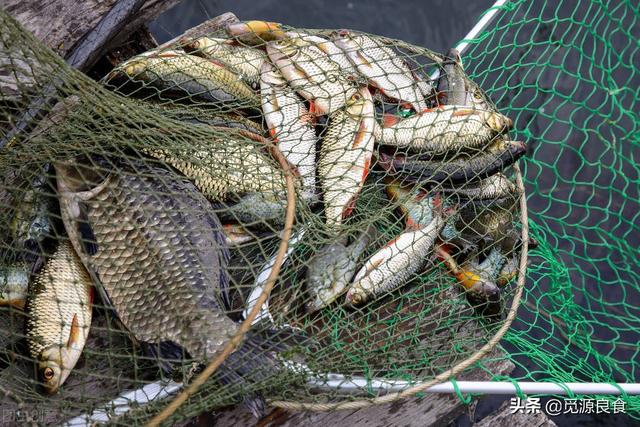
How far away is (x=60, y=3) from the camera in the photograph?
165 inches

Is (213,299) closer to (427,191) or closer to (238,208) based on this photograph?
(238,208)

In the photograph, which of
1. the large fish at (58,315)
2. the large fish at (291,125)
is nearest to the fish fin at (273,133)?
the large fish at (291,125)

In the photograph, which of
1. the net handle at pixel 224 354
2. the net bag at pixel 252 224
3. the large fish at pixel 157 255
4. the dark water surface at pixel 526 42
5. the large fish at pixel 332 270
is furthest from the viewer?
the dark water surface at pixel 526 42

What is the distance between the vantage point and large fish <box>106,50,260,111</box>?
3775 millimetres

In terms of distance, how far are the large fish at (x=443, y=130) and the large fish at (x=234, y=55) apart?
31.5 inches

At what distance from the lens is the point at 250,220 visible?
3.36 metres

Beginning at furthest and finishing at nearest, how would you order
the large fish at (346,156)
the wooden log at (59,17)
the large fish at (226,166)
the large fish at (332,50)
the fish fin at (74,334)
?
the wooden log at (59,17) < the large fish at (332,50) < the large fish at (346,156) < the large fish at (226,166) < the fish fin at (74,334)

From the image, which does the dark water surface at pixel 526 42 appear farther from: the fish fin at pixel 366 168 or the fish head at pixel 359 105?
the fish fin at pixel 366 168

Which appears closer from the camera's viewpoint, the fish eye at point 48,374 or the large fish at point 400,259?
the fish eye at point 48,374

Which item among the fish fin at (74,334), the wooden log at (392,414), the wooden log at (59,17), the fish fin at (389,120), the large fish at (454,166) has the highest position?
the wooden log at (59,17)

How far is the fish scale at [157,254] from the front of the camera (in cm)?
297

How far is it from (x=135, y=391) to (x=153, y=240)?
25.9 inches

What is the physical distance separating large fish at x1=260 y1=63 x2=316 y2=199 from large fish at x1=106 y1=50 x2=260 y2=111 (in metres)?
0.11

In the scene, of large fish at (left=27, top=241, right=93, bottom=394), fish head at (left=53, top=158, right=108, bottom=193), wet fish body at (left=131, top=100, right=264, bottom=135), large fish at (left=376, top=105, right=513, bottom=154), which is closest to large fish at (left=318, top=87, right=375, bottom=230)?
large fish at (left=376, top=105, right=513, bottom=154)
